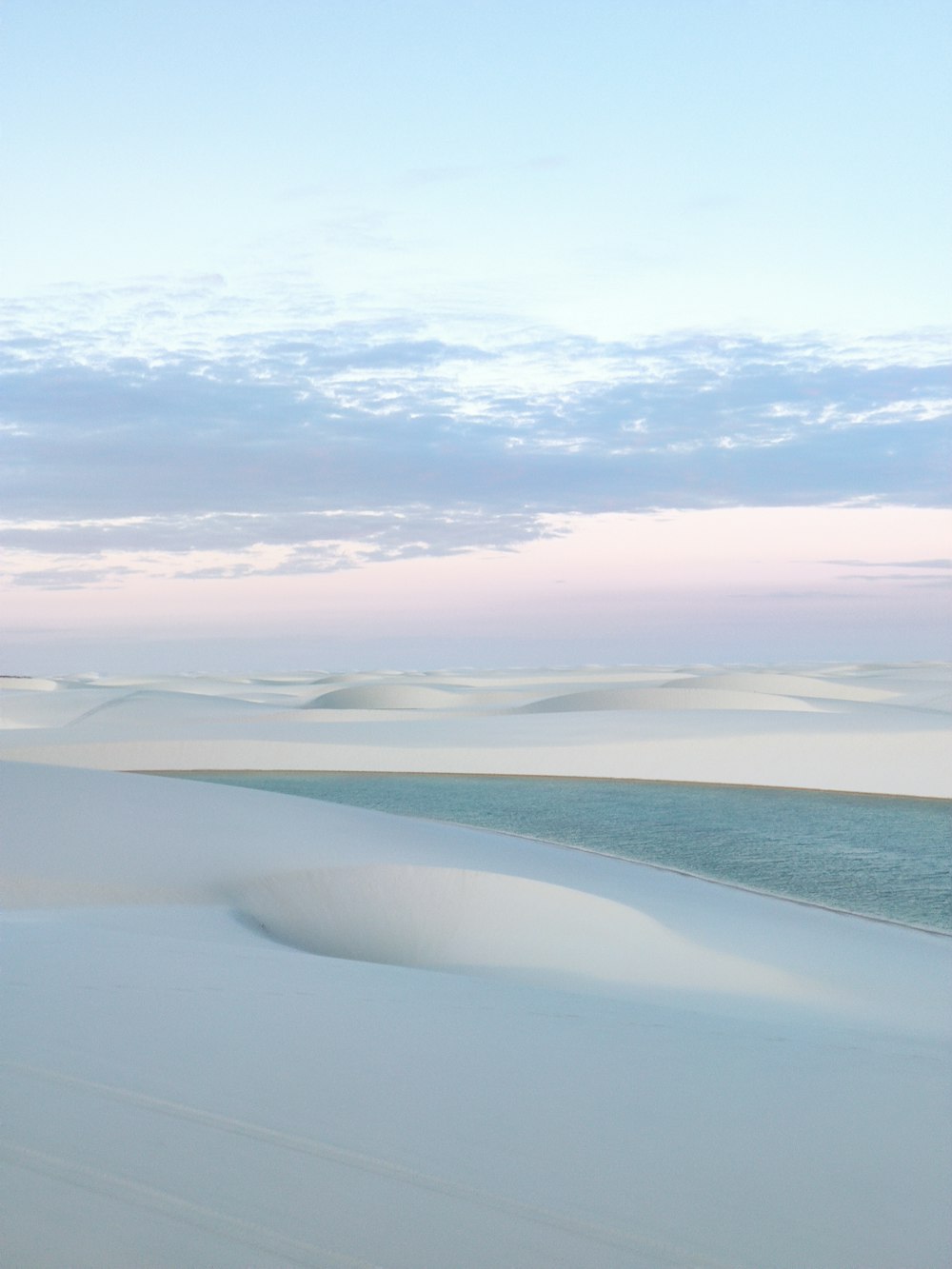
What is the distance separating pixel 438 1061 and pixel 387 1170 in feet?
2.52

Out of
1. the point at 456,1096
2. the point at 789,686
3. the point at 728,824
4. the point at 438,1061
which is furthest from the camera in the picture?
the point at 789,686

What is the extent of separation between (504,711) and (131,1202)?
21.3 meters

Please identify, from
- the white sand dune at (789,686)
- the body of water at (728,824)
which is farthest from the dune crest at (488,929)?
the white sand dune at (789,686)

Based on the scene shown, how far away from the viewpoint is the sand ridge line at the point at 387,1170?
2428mm

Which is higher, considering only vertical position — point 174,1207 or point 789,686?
point 174,1207

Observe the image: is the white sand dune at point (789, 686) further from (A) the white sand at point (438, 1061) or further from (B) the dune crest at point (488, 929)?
(B) the dune crest at point (488, 929)

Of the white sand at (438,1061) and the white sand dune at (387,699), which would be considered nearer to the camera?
the white sand at (438,1061)

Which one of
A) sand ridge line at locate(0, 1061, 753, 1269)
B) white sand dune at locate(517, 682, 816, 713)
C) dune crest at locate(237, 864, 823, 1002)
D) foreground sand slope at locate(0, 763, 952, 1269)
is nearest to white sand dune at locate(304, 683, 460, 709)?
white sand dune at locate(517, 682, 816, 713)

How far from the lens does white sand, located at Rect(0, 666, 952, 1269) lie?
2.47 m

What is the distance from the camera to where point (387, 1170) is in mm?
2654

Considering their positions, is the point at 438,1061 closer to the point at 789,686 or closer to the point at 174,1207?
the point at 174,1207

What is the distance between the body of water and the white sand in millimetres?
921

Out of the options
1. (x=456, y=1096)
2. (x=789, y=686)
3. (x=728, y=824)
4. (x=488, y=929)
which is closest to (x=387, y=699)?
(x=789, y=686)

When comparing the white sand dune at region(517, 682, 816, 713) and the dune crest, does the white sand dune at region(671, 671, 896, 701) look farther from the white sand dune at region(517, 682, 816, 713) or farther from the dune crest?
the dune crest
